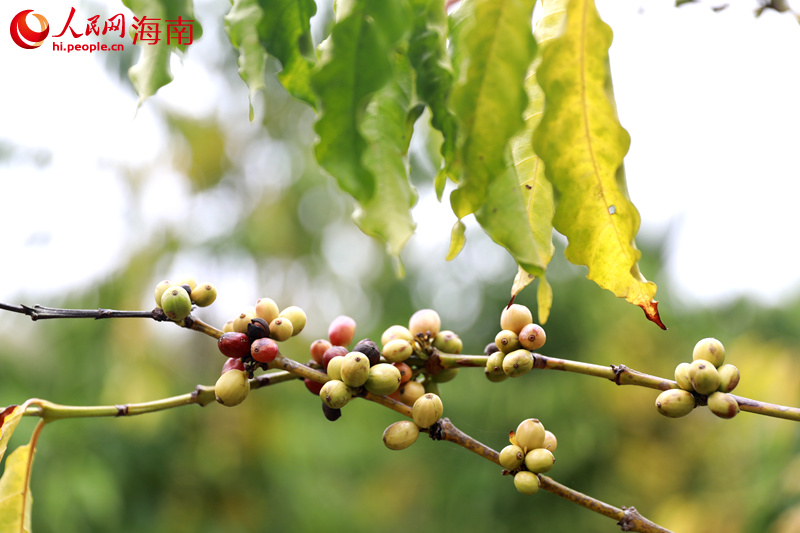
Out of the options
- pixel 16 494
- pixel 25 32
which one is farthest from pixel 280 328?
pixel 25 32

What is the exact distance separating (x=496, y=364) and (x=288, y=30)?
0.27 metres

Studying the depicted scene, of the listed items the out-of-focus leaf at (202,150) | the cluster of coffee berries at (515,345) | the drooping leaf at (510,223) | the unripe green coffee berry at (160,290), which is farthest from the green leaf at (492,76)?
the out-of-focus leaf at (202,150)

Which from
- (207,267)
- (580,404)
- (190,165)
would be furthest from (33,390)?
(580,404)

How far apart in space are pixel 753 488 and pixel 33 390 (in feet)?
10.9

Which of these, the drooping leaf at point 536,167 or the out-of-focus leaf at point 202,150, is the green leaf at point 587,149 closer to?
the drooping leaf at point 536,167

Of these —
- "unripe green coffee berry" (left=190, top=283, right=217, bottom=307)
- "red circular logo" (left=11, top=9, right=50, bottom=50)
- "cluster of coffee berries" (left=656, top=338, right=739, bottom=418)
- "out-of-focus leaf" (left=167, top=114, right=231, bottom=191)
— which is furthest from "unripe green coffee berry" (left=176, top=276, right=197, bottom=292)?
"out-of-focus leaf" (left=167, top=114, right=231, bottom=191)

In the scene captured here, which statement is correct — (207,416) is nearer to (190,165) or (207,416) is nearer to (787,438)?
(190,165)

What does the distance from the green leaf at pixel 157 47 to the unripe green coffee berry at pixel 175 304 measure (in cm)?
13

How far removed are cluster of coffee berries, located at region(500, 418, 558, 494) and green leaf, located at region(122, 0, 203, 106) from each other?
1.11 feet

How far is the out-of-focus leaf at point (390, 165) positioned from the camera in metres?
0.30

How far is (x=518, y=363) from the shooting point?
0.39 metres

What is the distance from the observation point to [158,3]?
1.27 ft

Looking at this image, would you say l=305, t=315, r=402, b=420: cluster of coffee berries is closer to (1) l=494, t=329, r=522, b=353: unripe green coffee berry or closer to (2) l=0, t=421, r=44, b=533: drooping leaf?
(1) l=494, t=329, r=522, b=353: unripe green coffee berry

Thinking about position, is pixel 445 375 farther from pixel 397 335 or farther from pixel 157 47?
pixel 157 47
